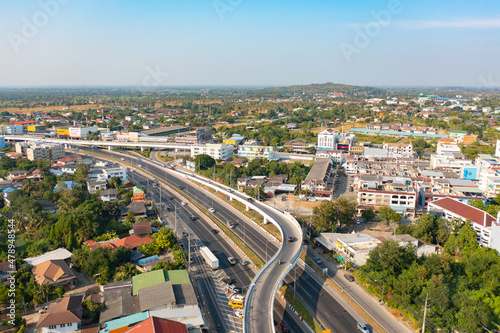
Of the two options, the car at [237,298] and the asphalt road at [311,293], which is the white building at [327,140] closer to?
the asphalt road at [311,293]

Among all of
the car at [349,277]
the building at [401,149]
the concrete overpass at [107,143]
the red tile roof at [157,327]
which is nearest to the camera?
the red tile roof at [157,327]

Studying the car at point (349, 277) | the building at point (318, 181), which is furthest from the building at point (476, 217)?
the building at point (318, 181)

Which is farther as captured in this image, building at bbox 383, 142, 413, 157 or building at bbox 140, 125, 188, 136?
building at bbox 140, 125, 188, 136

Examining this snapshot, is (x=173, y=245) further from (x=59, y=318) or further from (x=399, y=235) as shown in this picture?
(x=399, y=235)

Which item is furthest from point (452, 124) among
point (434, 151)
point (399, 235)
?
point (399, 235)

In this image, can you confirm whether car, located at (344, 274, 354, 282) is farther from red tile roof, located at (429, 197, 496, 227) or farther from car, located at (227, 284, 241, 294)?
red tile roof, located at (429, 197, 496, 227)

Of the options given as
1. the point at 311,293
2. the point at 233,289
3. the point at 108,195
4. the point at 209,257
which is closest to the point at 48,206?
the point at 108,195

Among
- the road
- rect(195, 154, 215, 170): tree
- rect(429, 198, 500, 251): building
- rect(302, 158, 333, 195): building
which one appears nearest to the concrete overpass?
rect(195, 154, 215, 170): tree
